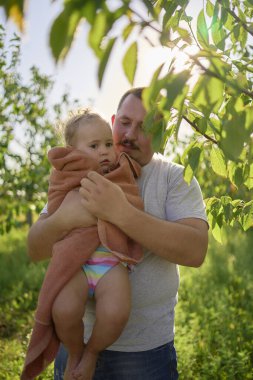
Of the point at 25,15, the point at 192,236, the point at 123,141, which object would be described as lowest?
the point at 192,236

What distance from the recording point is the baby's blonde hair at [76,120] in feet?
7.43

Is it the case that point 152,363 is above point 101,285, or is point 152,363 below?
below

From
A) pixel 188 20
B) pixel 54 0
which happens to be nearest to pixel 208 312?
pixel 188 20

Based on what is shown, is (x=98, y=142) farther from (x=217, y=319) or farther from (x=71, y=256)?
(x=217, y=319)

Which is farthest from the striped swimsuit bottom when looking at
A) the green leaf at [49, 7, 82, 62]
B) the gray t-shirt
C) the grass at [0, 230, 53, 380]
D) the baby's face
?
the grass at [0, 230, 53, 380]

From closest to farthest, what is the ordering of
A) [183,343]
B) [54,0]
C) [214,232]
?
[54,0] < [214,232] < [183,343]

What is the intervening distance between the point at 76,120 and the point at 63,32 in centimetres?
147

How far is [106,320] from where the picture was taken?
1.81 metres

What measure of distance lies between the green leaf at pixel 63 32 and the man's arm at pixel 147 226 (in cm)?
100

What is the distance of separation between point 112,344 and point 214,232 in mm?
626

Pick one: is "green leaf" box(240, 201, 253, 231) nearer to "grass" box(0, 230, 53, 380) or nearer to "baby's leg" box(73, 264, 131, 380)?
"baby's leg" box(73, 264, 131, 380)

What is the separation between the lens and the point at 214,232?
85.3 inches

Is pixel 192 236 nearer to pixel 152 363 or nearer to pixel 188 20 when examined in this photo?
pixel 152 363

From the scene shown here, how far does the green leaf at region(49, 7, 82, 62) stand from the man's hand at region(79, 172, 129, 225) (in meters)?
1.00
